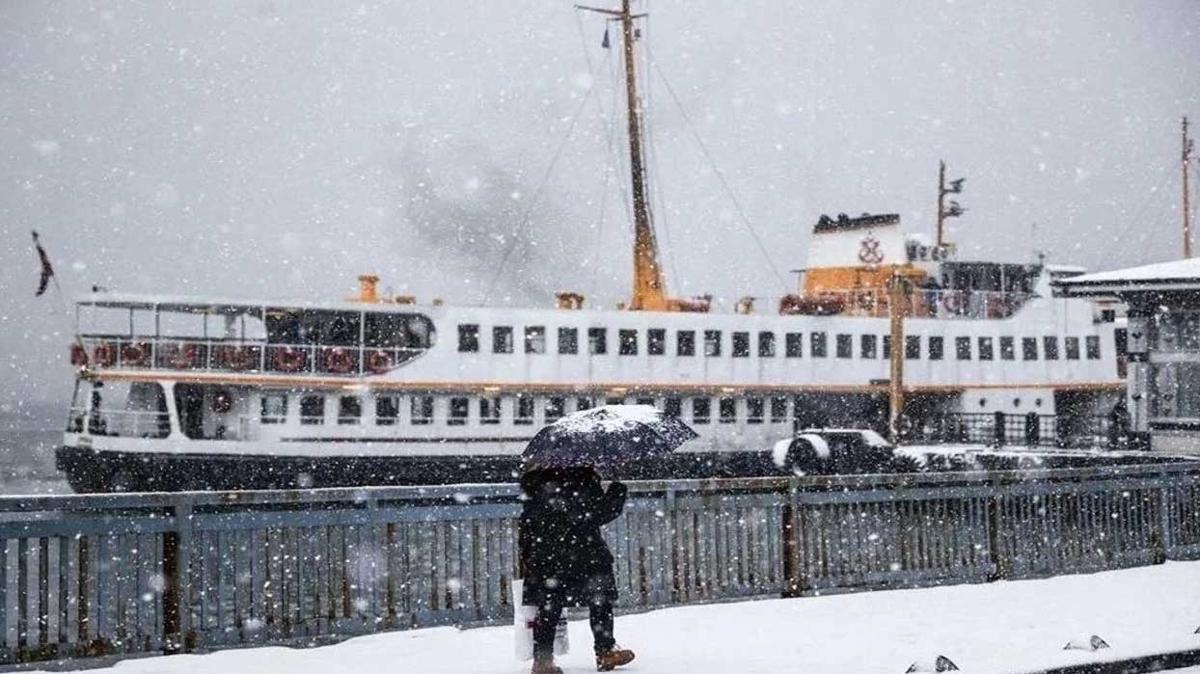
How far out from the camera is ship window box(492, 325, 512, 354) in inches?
1471

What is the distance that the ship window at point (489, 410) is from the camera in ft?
122

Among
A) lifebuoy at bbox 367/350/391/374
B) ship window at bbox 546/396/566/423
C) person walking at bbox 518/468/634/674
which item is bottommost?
person walking at bbox 518/468/634/674

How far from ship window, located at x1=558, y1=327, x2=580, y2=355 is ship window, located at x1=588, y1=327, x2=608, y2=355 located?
40cm

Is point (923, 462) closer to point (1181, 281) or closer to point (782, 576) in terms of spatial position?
point (1181, 281)

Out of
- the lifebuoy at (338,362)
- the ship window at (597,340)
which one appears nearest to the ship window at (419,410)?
the lifebuoy at (338,362)

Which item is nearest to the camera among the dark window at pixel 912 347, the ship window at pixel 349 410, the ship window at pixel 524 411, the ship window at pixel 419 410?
the ship window at pixel 349 410

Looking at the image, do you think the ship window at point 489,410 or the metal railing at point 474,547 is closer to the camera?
the metal railing at point 474,547

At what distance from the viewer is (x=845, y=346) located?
43.4m

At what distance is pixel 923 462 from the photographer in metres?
33.8

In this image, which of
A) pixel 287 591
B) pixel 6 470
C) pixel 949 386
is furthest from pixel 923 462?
pixel 6 470

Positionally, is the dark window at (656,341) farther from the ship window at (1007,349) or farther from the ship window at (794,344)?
the ship window at (1007,349)

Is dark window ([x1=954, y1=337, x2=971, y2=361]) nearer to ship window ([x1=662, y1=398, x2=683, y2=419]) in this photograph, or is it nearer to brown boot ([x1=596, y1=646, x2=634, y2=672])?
ship window ([x1=662, y1=398, x2=683, y2=419])

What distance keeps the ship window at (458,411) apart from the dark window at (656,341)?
609 centimetres

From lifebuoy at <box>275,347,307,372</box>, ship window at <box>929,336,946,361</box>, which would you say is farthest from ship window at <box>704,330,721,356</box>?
lifebuoy at <box>275,347,307,372</box>
